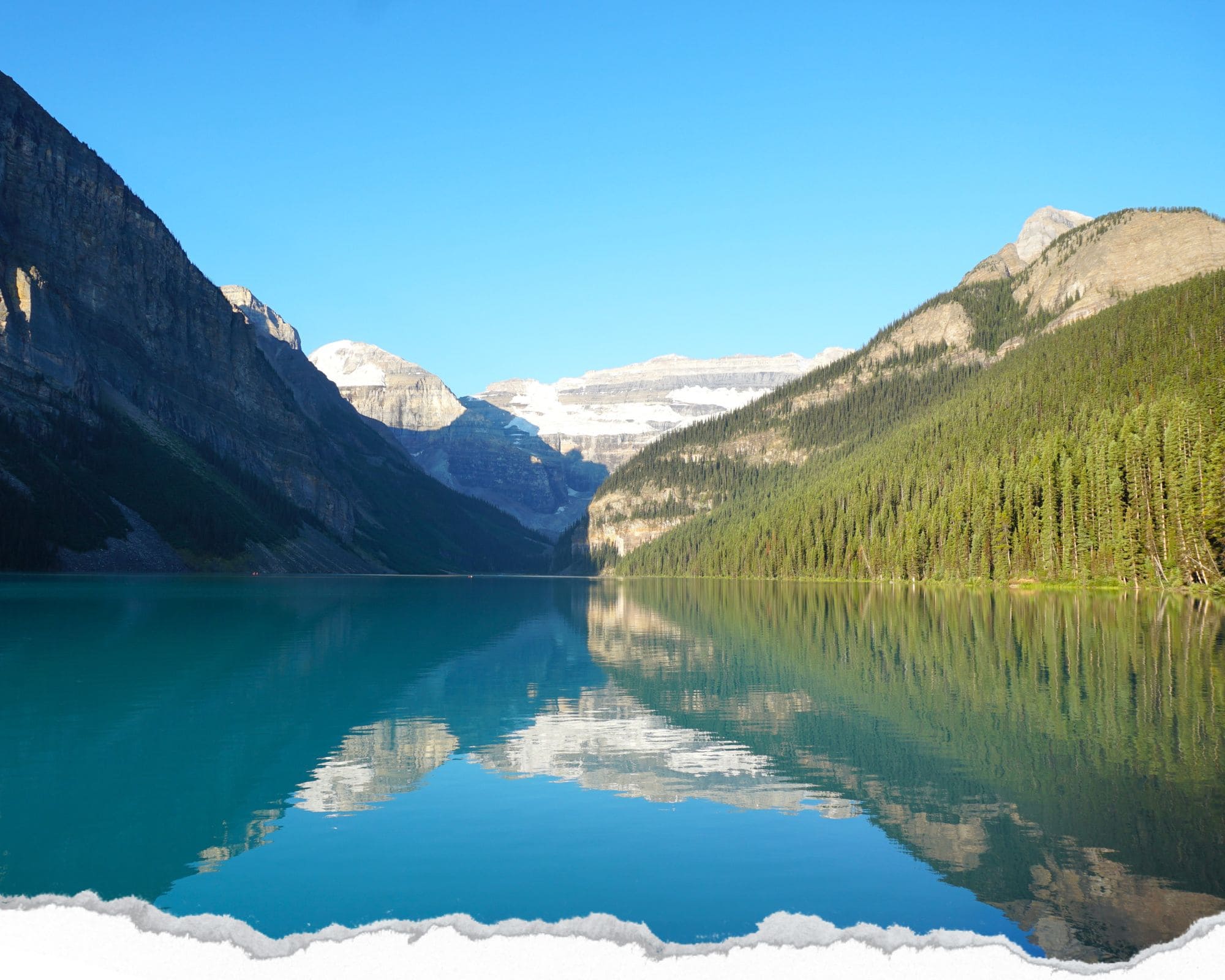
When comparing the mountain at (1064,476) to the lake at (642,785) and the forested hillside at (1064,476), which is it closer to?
the forested hillside at (1064,476)

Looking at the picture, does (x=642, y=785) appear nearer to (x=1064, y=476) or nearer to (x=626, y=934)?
(x=626, y=934)

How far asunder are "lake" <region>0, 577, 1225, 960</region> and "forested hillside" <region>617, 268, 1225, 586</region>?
4770 centimetres

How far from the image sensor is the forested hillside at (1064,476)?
8538 centimetres

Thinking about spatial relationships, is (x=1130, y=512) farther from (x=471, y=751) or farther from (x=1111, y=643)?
(x=471, y=751)

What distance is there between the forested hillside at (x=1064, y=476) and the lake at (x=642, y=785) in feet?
157

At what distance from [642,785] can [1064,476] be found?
9478 cm

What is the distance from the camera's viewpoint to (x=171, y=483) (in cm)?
17312

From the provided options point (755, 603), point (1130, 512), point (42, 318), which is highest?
point (42, 318)

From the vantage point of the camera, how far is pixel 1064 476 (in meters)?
101

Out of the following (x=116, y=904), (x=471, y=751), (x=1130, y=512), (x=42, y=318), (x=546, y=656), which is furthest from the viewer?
(x=42, y=318)

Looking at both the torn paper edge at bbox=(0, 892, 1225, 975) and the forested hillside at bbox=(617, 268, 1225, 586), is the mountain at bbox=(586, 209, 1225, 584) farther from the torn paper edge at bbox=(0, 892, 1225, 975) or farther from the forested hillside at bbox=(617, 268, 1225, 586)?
the torn paper edge at bbox=(0, 892, 1225, 975)

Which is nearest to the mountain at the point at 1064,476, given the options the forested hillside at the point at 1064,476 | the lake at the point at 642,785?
the forested hillside at the point at 1064,476

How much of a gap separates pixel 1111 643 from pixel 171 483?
16567 cm

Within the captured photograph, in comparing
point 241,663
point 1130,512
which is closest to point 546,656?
point 241,663
